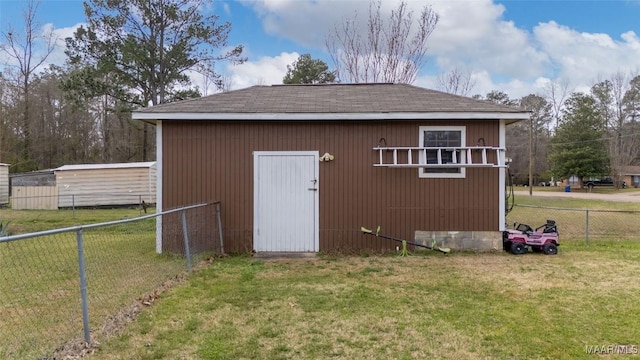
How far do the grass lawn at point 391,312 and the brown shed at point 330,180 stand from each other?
3.21 feet

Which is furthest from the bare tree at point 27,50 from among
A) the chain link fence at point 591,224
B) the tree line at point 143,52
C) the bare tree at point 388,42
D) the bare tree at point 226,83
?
the chain link fence at point 591,224

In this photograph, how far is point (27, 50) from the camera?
Result: 24.9 meters

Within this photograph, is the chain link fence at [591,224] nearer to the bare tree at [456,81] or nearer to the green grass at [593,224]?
the green grass at [593,224]

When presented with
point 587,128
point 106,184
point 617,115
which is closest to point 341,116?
point 106,184

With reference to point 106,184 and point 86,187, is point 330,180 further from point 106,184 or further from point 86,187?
point 86,187

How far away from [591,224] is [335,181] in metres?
8.53

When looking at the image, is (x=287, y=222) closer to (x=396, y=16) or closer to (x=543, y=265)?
(x=543, y=265)

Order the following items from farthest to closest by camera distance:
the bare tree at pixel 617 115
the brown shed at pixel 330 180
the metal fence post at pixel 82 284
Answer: the bare tree at pixel 617 115 < the brown shed at pixel 330 180 < the metal fence post at pixel 82 284

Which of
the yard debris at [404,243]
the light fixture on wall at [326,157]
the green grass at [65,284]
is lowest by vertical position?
the green grass at [65,284]

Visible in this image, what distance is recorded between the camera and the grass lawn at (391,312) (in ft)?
9.99

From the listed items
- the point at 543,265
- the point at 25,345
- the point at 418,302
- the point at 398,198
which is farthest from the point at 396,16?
the point at 25,345

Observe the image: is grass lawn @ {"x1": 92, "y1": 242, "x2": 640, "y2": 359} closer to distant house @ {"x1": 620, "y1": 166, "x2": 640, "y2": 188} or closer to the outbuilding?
the outbuilding

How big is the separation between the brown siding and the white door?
0.11 m

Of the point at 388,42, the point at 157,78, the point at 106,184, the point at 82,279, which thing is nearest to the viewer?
the point at 82,279
